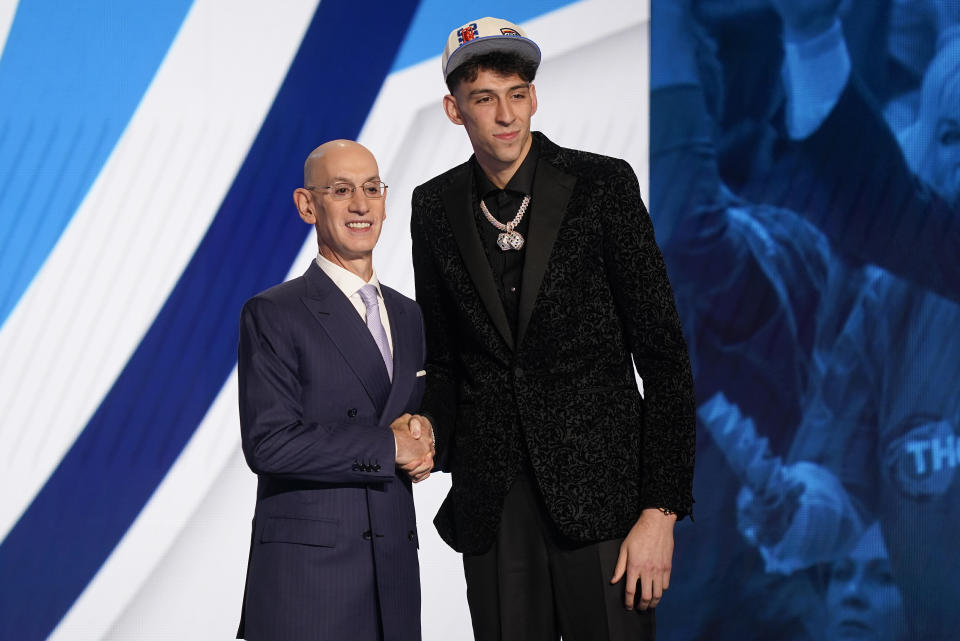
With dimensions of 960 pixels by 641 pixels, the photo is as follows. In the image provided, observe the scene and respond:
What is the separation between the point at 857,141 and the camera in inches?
158

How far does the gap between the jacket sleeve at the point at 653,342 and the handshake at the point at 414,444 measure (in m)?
0.42

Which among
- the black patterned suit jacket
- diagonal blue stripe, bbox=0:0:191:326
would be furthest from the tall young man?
diagonal blue stripe, bbox=0:0:191:326

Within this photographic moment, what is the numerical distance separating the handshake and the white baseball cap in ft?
2.32

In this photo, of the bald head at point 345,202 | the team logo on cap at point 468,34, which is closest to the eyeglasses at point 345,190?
the bald head at point 345,202

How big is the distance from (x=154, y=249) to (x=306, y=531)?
196 cm

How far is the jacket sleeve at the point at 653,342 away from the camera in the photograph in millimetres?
1890

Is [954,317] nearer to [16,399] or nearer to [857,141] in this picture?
[857,141]

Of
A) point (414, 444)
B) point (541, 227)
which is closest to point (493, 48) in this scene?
point (541, 227)

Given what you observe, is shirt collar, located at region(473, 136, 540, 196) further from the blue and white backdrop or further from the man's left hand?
the blue and white backdrop

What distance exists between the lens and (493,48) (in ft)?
6.40

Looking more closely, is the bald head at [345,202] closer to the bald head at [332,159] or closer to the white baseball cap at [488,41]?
the bald head at [332,159]

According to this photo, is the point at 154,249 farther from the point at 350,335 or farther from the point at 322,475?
the point at 322,475

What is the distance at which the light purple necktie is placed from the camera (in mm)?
2064

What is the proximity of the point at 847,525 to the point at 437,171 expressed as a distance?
213 centimetres
